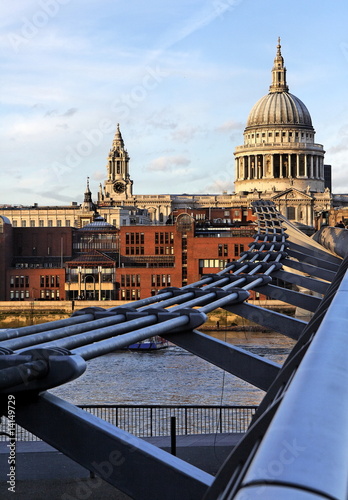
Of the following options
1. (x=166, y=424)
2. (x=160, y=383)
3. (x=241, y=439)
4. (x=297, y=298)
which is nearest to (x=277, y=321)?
(x=297, y=298)

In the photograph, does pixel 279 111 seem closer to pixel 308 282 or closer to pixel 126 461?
pixel 308 282

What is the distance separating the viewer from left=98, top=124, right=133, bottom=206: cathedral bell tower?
89500 mm

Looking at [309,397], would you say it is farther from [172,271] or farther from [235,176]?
[235,176]

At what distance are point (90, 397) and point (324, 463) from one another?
20.1 m

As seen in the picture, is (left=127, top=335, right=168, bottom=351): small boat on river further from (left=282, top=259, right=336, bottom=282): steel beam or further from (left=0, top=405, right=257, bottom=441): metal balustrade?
(left=282, top=259, right=336, bottom=282): steel beam

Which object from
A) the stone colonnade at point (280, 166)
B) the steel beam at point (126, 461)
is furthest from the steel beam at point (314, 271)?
the stone colonnade at point (280, 166)

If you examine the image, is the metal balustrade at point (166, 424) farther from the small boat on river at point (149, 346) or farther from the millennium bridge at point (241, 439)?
the small boat on river at point (149, 346)

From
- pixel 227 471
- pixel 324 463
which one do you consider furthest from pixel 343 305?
pixel 324 463

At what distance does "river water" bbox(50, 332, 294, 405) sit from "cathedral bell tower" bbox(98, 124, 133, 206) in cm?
5792

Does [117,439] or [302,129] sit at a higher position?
[302,129]

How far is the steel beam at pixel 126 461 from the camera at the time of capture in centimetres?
211

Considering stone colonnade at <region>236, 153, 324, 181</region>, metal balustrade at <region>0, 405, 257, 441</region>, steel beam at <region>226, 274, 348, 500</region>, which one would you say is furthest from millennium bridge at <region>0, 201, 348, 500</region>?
stone colonnade at <region>236, 153, 324, 181</region>

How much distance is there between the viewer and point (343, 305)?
3.01m

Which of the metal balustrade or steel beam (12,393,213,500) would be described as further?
the metal balustrade
